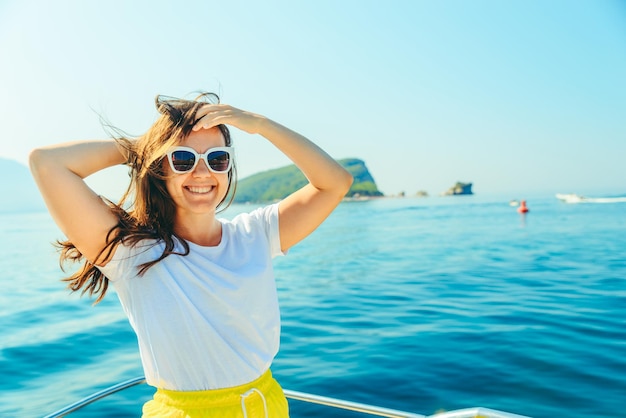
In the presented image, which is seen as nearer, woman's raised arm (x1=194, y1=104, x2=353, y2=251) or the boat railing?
the boat railing

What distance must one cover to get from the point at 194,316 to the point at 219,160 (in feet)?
1.96

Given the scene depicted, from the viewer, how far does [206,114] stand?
73.2 inches

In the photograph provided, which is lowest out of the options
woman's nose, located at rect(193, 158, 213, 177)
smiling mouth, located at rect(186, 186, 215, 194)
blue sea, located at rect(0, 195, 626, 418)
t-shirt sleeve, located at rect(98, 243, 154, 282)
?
blue sea, located at rect(0, 195, 626, 418)

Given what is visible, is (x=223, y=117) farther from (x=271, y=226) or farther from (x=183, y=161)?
(x=271, y=226)

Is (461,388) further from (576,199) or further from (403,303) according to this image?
(576,199)

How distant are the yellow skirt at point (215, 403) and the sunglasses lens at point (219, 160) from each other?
32.2 inches

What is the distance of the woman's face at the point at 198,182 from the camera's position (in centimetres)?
187

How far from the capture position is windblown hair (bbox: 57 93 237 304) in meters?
1.82

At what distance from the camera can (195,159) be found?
1.86 m

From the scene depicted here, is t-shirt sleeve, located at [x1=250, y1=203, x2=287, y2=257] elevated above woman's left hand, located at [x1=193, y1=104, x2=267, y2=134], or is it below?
below

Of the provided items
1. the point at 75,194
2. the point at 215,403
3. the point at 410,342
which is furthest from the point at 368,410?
the point at 410,342

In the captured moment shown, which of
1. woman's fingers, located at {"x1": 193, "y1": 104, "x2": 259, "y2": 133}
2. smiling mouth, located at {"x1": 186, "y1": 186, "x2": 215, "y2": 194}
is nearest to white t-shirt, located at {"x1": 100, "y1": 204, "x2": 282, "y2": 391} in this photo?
smiling mouth, located at {"x1": 186, "y1": 186, "x2": 215, "y2": 194}

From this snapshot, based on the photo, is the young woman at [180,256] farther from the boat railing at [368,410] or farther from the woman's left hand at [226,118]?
the boat railing at [368,410]

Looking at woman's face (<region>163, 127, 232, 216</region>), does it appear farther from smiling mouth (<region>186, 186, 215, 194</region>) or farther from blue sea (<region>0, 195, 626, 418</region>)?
blue sea (<region>0, 195, 626, 418</region>)
